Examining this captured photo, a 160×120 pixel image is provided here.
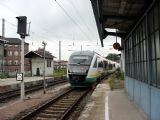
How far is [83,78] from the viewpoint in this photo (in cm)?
2627

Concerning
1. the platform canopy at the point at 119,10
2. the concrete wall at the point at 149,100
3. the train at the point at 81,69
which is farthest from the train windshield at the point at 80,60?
the concrete wall at the point at 149,100

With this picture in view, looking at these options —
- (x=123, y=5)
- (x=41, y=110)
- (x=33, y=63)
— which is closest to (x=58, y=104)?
(x=41, y=110)

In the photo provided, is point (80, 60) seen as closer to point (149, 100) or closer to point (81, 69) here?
point (81, 69)

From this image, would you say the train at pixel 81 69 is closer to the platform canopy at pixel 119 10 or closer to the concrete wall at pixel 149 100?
the platform canopy at pixel 119 10

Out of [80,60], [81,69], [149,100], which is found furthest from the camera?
[80,60]

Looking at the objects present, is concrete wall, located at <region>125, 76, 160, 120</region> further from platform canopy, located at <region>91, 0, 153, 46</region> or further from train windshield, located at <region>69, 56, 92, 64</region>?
train windshield, located at <region>69, 56, 92, 64</region>

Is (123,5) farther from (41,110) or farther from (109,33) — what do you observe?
(109,33)

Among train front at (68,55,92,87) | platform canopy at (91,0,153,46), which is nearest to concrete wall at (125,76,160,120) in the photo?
platform canopy at (91,0,153,46)

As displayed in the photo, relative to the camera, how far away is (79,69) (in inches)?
1041

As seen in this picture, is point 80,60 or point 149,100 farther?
point 80,60

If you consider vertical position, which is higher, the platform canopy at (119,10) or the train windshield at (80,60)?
the platform canopy at (119,10)

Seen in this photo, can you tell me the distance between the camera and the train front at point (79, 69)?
26.1 metres

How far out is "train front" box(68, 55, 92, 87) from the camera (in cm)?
2612

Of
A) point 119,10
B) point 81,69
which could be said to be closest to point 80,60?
point 81,69
